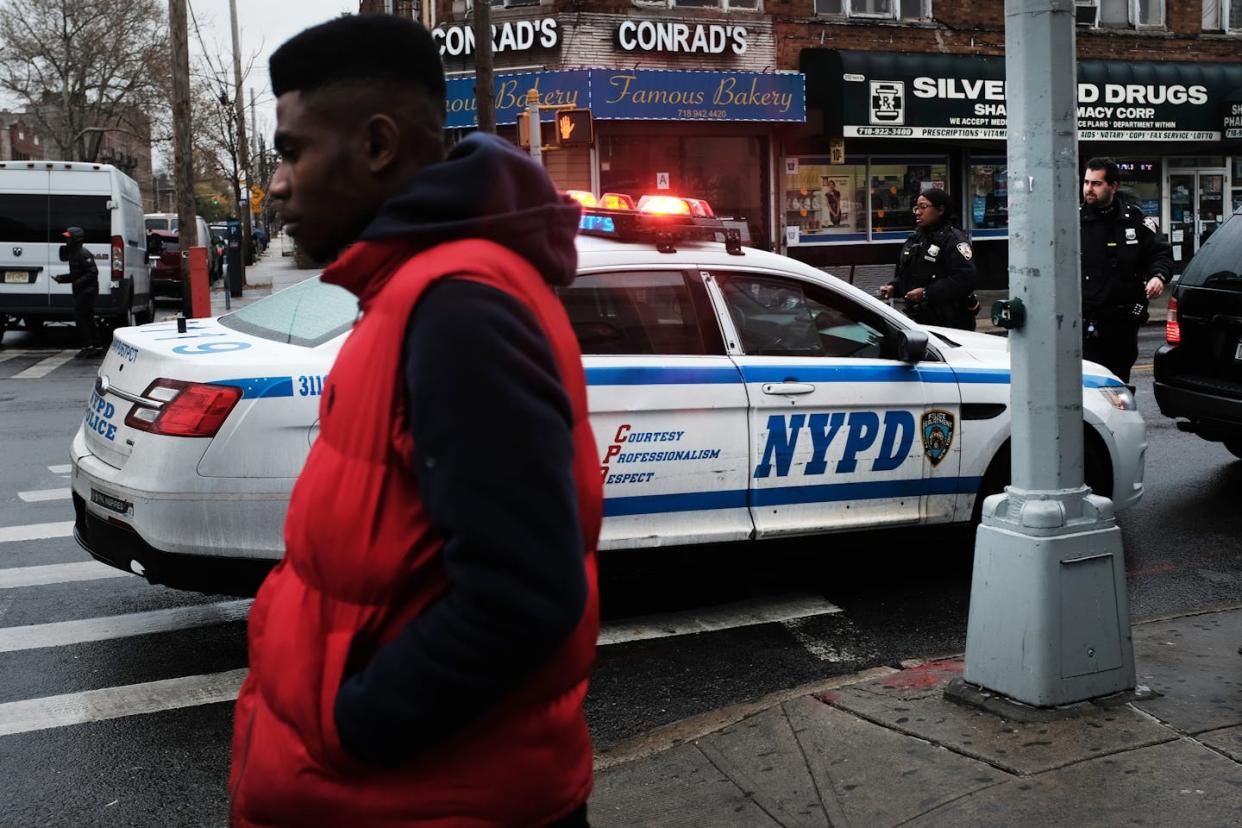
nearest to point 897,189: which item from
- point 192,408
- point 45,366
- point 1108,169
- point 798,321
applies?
point 45,366

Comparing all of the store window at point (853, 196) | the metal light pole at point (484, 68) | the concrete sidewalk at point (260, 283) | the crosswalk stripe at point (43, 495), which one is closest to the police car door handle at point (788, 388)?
the crosswalk stripe at point (43, 495)

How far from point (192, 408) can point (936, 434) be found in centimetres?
337

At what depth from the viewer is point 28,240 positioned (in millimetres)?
19797

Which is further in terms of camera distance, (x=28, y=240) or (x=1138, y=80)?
(x=1138, y=80)

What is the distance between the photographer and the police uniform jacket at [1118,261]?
30.0ft

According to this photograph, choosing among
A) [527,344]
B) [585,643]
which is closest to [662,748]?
[585,643]

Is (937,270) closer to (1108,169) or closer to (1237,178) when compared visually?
(1108,169)

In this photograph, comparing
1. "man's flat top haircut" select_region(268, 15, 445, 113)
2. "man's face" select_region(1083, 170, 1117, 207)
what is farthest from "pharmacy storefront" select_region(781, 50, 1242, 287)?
"man's flat top haircut" select_region(268, 15, 445, 113)

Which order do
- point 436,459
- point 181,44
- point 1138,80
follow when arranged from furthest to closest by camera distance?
point 1138,80 < point 181,44 < point 436,459

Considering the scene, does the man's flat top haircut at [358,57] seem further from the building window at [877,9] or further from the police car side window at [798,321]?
the building window at [877,9]

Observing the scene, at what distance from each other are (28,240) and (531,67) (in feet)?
29.2

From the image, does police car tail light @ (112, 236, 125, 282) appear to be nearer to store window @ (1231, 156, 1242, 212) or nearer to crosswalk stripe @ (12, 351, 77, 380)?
crosswalk stripe @ (12, 351, 77, 380)

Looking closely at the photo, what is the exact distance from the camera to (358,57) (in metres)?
1.74

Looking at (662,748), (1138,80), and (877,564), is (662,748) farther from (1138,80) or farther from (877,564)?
(1138,80)
